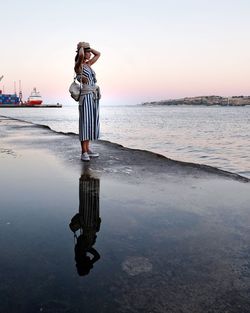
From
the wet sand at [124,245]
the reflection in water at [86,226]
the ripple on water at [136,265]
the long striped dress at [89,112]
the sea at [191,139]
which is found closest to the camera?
the wet sand at [124,245]

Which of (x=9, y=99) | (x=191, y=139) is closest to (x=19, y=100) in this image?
(x=9, y=99)

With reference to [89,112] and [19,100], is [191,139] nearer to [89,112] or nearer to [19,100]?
[89,112]

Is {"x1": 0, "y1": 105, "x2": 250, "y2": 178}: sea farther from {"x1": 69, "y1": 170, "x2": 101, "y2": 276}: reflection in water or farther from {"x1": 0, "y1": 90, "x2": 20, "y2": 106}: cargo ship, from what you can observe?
{"x1": 0, "y1": 90, "x2": 20, "y2": 106}: cargo ship

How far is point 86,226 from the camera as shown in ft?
9.95

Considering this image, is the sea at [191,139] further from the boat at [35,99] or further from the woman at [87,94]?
the boat at [35,99]

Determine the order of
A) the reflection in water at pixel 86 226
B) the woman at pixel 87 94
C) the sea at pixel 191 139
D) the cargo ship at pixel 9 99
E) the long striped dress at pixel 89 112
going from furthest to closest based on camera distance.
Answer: the cargo ship at pixel 9 99 → the sea at pixel 191 139 → the long striped dress at pixel 89 112 → the woman at pixel 87 94 → the reflection in water at pixel 86 226

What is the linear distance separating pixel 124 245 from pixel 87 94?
14.8ft

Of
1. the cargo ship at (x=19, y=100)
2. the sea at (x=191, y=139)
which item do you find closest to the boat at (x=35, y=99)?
the cargo ship at (x=19, y=100)

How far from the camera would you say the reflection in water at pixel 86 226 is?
2324 millimetres

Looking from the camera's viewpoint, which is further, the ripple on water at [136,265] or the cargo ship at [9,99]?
the cargo ship at [9,99]

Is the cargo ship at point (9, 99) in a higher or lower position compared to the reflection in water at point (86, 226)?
higher

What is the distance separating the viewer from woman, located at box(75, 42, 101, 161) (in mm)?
6305

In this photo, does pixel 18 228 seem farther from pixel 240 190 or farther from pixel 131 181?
pixel 240 190

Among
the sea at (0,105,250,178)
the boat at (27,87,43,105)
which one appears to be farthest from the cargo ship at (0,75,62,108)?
the sea at (0,105,250,178)
